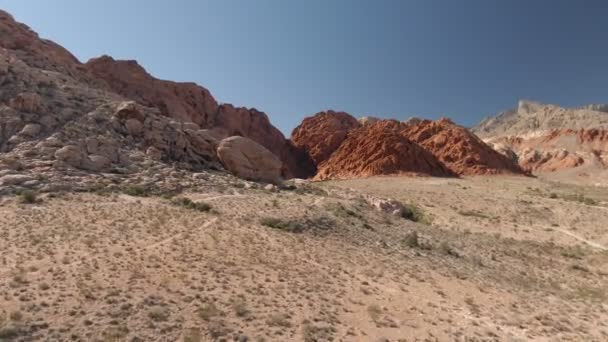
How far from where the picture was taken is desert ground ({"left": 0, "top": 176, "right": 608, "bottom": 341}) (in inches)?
441

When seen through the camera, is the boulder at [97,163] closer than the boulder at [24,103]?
Yes

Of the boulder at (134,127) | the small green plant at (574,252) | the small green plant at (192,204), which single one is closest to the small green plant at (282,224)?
the small green plant at (192,204)

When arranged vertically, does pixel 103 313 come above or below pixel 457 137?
below

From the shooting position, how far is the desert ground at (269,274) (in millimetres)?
11211

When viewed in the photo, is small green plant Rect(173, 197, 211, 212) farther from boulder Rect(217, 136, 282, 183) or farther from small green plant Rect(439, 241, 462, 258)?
small green plant Rect(439, 241, 462, 258)

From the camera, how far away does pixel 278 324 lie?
11.5 metres

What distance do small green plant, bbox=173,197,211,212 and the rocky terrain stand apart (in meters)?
0.13

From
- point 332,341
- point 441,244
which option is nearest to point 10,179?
point 332,341

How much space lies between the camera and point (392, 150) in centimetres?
6009

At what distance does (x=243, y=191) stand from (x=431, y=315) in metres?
16.0

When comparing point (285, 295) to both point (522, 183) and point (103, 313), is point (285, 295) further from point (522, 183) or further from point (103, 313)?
point (522, 183)

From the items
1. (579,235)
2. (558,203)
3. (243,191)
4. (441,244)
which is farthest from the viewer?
(558,203)

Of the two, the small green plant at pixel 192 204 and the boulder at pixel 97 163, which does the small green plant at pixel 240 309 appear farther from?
the boulder at pixel 97 163

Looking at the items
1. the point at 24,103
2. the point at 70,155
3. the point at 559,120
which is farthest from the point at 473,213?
the point at 559,120
